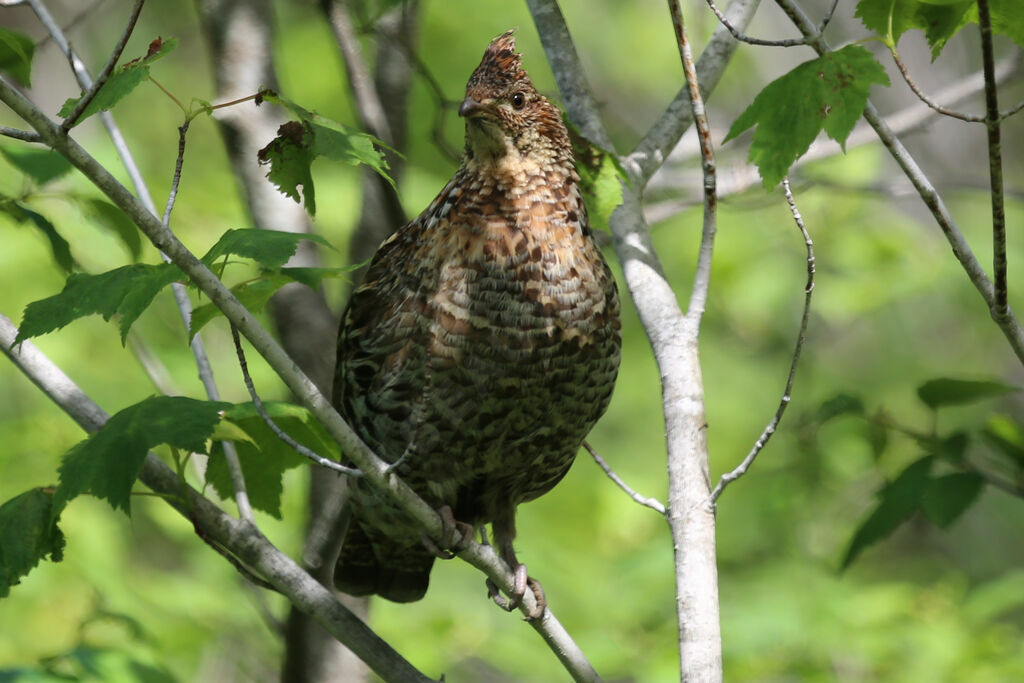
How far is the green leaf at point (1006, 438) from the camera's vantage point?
Answer: 10.8 ft

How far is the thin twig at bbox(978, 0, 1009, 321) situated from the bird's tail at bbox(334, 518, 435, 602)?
2031mm

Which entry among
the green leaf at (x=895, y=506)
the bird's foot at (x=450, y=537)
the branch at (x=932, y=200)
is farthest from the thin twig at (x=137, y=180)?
the green leaf at (x=895, y=506)

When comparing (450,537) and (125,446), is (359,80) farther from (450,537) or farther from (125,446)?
(125,446)

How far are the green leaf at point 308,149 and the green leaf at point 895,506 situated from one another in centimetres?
192

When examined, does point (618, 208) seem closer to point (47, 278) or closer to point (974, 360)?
point (47, 278)

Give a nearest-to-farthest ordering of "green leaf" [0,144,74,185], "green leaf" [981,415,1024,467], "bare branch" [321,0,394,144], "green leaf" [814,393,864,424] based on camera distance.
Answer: "green leaf" [0,144,74,185], "green leaf" [981,415,1024,467], "green leaf" [814,393,864,424], "bare branch" [321,0,394,144]

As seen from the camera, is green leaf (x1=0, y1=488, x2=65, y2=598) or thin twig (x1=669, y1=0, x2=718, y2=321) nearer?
green leaf (x1=0, y1=488, x2=65, y2=598)

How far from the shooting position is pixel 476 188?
113 inches

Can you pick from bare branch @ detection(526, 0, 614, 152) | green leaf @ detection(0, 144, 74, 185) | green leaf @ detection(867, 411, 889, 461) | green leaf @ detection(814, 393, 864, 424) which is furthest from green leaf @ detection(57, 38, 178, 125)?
green leaf @ detection(867, 411, 889, 461)

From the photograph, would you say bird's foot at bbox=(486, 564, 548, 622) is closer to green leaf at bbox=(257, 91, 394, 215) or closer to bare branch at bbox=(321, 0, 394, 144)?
green leaf at bbox=(257, 91, 394, 215)

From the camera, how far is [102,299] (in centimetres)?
213

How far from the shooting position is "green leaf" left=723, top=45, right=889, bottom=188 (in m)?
2.21

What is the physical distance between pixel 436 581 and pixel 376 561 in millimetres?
3107

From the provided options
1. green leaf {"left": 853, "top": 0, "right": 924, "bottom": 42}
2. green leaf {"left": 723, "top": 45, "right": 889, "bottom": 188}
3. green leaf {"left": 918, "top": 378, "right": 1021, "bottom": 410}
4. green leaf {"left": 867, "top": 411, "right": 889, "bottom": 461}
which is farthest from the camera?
green leaf {"left": 867, "top": 411, "right": 889, "bottom": 461}
